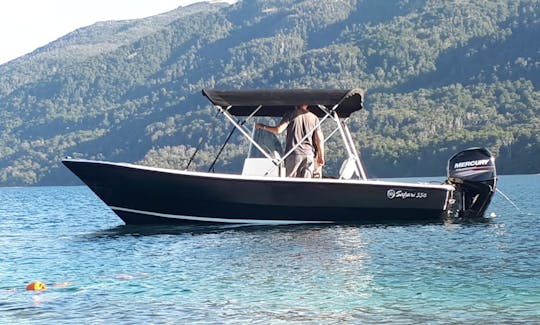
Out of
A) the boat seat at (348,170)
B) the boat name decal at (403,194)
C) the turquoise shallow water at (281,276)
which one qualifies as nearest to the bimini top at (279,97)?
the boat seat at (348,170)

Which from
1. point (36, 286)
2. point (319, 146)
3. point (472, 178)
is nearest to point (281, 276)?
point (36, 286)

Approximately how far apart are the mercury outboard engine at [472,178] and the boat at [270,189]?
3 centimetres

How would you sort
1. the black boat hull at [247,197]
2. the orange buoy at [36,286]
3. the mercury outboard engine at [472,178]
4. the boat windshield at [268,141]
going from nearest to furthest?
Result: the orange buoy at [36,286]
the black boat hull at [247,197]
the boat windshield at [268,141]
the mercury outboard engine at [472,178]

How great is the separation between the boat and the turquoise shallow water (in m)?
0.51

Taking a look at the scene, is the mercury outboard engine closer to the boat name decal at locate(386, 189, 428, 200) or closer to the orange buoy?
the boat name decal at locate(386, 189, 428, 200)

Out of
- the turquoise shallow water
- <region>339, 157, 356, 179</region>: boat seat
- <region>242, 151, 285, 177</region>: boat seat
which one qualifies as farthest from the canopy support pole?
the turquoise shallow water

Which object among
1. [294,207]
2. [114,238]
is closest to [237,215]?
[294,207]

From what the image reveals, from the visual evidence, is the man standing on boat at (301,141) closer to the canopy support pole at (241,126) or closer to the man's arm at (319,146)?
the man's arm at (319,146)

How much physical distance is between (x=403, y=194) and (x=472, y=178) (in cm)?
216

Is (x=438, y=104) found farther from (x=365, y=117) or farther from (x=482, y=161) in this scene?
(x=482, y=161)

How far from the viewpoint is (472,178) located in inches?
1018

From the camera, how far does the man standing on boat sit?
24594 millimetres

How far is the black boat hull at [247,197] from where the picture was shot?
79.0ft

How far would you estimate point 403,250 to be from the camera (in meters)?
20.1
